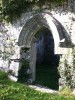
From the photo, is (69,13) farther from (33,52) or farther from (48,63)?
(48,63)

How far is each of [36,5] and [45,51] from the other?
9.17 m

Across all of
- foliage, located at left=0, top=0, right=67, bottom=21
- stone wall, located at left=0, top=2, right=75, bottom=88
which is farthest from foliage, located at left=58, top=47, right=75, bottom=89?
foliage, located at left=0, top=0, right=67, bottom=21

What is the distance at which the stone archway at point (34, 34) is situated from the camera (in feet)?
35.7

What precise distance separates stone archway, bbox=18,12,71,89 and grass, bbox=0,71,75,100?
1237mm

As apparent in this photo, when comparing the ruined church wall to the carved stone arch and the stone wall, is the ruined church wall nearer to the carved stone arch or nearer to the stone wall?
the stone wall

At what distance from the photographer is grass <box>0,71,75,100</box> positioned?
10.1m

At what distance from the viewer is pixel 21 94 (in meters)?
10.5

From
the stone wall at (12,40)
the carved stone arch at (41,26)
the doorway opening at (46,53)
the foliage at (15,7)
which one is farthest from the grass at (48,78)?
the foliage at (15,7)

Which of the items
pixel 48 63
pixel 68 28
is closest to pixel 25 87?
pixel 68 28

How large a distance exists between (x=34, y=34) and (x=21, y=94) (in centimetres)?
283

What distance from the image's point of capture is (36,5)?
11.9 m

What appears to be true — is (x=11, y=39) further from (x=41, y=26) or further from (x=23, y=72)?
(x=41, y=26)

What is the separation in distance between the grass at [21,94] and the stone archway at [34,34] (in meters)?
1.24

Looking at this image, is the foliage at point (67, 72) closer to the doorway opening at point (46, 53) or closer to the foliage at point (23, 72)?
the foliage at point (23, 72)
